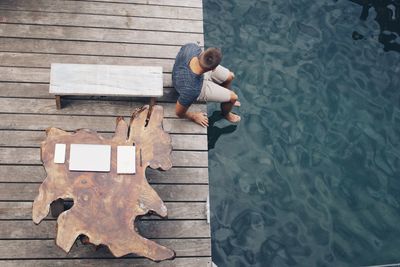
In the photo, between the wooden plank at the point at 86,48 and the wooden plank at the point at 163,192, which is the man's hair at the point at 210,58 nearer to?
the wooden plank at the point at 86,48

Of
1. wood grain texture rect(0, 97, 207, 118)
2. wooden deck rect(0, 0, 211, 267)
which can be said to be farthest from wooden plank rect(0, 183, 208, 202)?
wood grain texture rect(0, 97, 207, 118)

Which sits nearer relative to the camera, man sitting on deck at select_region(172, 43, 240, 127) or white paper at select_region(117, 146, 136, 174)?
white paper at select_region(117, 146, 136, 174)

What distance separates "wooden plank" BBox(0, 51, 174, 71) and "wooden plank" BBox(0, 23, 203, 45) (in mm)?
331

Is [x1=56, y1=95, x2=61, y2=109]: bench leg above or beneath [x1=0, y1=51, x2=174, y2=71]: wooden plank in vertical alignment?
beneath

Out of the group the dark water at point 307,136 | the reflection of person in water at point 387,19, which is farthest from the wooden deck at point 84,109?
the reflection of person in water at point 387,19

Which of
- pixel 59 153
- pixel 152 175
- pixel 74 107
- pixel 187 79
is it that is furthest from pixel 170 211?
pixel 74 107

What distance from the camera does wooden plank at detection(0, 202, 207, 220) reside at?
6637 mm

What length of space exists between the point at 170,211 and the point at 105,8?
3542 millimetres

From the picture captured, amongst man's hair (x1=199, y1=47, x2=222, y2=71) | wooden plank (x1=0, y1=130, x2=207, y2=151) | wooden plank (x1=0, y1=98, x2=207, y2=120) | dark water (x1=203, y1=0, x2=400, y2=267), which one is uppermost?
man's hair (x1=199, y1=47, x2=222, y2=71)

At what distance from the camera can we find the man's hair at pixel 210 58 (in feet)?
21.4

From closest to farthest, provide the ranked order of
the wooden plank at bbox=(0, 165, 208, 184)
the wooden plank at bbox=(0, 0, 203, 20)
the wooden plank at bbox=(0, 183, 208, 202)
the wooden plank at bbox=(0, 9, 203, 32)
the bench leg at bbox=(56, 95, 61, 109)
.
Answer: the wooden plank at bbox=(0, 183, 208, 202)
the wooden plank at bbox=(0, 165, 208, 184)
the bench leg at bbox=(56, 95, 61, 109)
the wooden plank at bbox=(0, 9, 203, 32)
the wooden plank at bbox=(0, 0, 203, 20)

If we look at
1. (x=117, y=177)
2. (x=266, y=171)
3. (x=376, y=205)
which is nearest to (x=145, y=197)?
(x=117, y=177)

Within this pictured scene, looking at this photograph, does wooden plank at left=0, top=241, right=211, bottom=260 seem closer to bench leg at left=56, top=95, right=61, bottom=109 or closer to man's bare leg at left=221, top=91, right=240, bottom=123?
bench leg at left=56, top=95, right=61, bottom=109

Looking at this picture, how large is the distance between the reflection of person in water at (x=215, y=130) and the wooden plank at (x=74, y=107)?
4.28 ft
